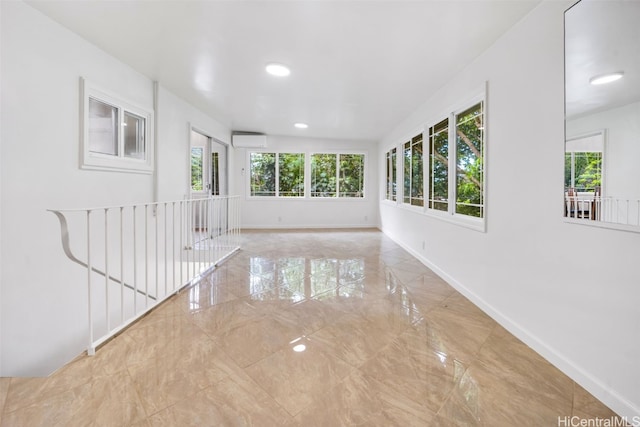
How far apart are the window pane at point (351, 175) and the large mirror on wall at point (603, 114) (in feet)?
19.8

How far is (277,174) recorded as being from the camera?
24.4 feet

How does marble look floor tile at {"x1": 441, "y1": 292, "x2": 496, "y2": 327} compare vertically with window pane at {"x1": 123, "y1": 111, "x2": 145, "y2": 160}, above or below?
below

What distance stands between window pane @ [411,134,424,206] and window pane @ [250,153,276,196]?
3805mm

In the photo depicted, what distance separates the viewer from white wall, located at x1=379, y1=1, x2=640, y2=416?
1.40 meters

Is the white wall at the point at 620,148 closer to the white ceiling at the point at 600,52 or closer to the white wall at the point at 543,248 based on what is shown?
the white ceiling at the point at 600,52

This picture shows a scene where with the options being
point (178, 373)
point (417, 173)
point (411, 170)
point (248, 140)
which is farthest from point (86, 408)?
point (248, 140)

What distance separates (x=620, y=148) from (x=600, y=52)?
0.52 meters

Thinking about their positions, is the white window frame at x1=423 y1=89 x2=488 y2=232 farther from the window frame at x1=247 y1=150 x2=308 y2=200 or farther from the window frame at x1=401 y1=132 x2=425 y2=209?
the window frame at x1=247 y1=150 x2=308 y2=200

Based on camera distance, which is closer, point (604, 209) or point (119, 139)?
point (604, 209)

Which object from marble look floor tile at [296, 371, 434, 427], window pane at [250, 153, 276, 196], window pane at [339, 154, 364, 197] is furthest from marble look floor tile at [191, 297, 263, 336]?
window pane at [339, 154, 364, 197]

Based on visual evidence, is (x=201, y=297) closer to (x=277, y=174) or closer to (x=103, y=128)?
(x=103, y=128)

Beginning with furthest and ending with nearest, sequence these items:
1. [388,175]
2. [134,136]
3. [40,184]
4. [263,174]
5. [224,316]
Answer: [263,174]
[388,175]
[134,136]
[224,316]
[40,184]

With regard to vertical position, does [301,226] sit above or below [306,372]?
above

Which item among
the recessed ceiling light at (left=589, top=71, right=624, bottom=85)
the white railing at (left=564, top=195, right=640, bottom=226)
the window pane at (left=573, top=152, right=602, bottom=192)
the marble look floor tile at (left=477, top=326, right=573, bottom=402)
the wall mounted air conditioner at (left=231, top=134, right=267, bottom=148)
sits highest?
the wall mounted air conditioner at (left=231, top=134, right=267, bottom=148)
